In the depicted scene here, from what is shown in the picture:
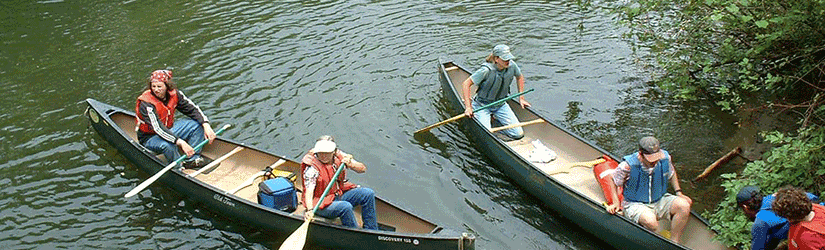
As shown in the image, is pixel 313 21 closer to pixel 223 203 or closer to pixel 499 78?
pixel 499 78

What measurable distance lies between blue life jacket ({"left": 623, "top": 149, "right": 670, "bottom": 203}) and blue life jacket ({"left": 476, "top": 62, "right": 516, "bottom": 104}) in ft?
10.1

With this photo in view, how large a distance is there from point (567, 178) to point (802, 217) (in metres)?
3.70

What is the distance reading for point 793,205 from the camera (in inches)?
246

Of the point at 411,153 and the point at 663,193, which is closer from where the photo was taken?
the point at 663,193

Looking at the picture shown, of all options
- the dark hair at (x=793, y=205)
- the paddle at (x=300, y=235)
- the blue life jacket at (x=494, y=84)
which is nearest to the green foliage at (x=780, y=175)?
the dark hair at (x=793, y=205)

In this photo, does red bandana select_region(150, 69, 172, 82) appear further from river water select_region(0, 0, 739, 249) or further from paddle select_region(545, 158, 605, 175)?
paddle select_region(545, 158, 605, 175)

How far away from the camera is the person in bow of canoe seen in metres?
10.7

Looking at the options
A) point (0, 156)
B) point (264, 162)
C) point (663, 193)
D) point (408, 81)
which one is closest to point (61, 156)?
point (0, 156)

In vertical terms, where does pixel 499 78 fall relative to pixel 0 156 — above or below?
above

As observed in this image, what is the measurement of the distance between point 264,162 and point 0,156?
175 inches

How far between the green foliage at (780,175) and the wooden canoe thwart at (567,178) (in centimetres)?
30

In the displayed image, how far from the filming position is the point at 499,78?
1091 cm

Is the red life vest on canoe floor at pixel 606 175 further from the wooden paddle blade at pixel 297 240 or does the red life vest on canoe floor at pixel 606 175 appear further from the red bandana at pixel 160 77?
the red bandana at pixel 160 77

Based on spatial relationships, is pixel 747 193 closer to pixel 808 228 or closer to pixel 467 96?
pixel 808 228
